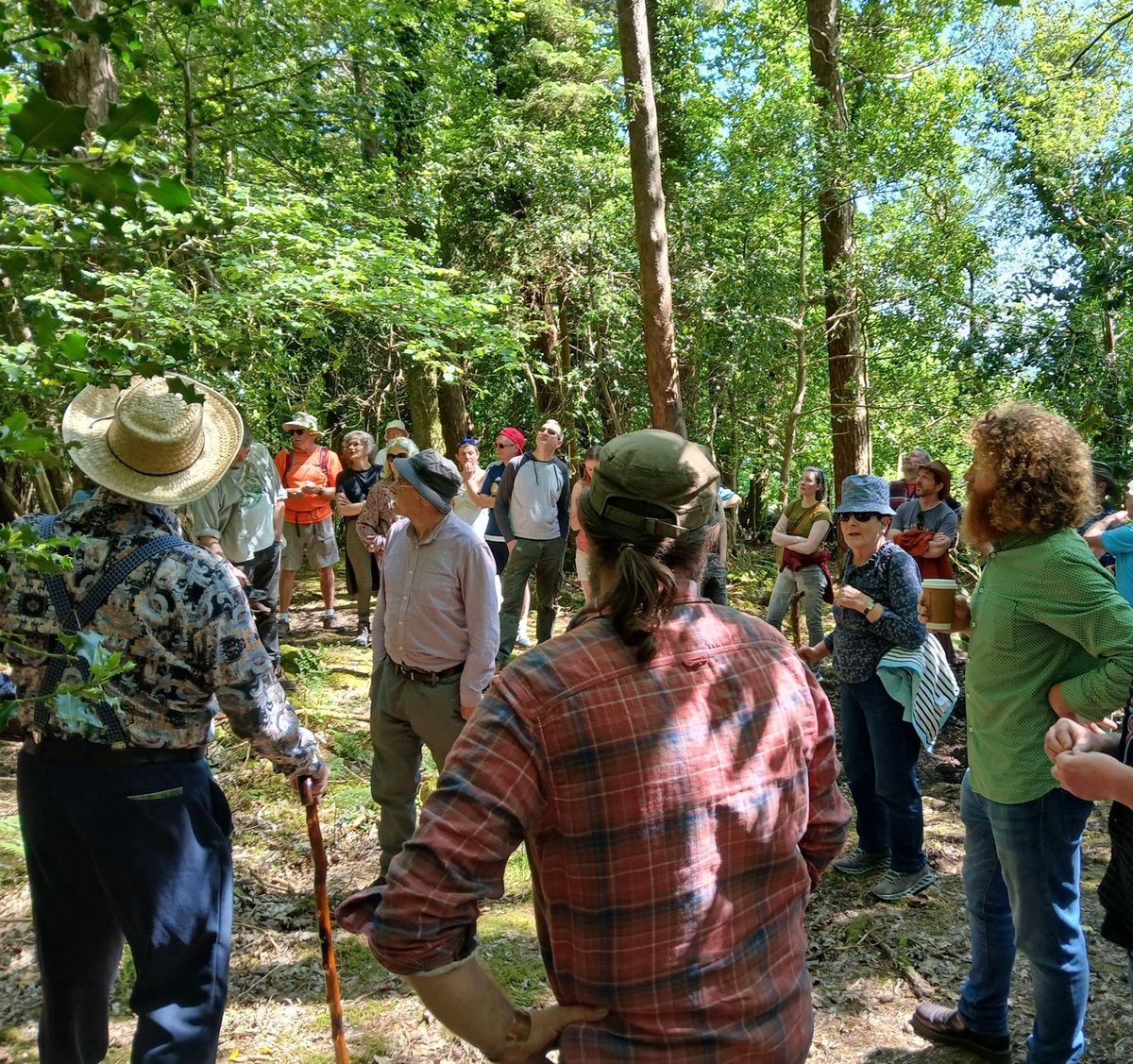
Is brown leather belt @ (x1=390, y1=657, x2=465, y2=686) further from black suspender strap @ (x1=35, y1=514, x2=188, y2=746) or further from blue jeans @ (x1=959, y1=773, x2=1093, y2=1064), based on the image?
blue jeans @ (x1=959, y1=773, x2=1093, y2=1064)

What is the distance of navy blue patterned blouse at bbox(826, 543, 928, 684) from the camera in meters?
4.02

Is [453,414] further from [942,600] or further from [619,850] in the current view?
[619,850]

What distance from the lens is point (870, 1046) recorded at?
335 cm

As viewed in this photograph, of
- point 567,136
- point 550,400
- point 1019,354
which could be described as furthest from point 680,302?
point 1019,354

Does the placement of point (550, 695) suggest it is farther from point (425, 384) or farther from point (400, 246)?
point (425, 384)

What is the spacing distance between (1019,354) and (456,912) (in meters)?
11.5

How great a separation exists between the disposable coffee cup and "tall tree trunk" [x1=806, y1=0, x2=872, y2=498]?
8496 millimetres

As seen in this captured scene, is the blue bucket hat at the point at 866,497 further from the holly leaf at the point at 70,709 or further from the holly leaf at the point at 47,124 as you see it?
the holly leaf at the point at 47,124

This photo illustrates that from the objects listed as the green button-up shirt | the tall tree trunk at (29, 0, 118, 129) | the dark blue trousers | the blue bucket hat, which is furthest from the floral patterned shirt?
the tall tree trunk at (29, 0, 118, 129)

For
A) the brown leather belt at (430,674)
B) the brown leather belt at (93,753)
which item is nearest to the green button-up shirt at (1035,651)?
the brown leather belt at (430,674)

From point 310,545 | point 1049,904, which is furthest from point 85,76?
point 1049,904

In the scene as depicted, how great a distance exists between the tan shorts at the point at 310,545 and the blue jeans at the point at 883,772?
18.6ft

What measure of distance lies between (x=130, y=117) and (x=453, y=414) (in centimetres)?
1289

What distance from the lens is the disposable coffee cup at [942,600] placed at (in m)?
3.15
